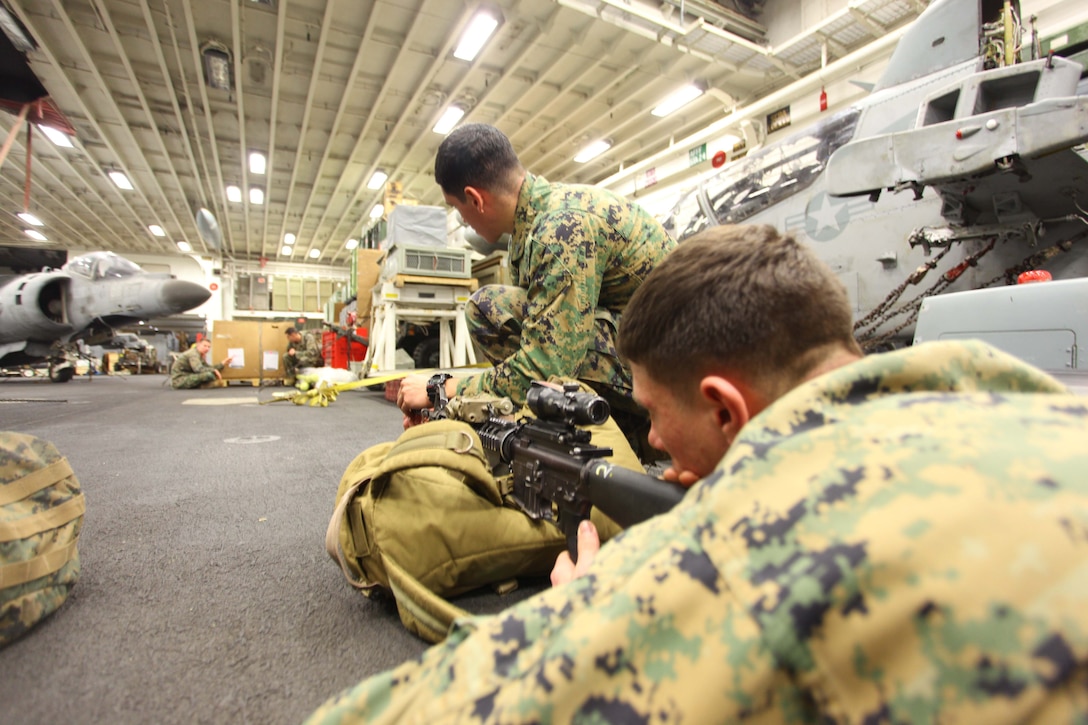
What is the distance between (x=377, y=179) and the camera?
35.2 feet

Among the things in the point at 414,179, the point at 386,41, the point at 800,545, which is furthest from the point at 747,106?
the point at 800,545

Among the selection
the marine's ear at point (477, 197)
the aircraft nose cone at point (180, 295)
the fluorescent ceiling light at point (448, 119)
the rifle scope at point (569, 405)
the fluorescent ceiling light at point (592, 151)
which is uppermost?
the fluorescent ceiling light at point (448, 119)

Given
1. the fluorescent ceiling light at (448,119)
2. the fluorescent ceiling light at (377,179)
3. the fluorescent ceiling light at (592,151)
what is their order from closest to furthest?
1. the fluorescent ceiling light at (448,119)
2. the fluorescent ceiling light at (592,151)
3. the fluorescent ceiling light at (377,179)

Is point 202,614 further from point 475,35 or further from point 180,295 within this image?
point 180,295

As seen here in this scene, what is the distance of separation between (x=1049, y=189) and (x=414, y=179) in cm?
1028

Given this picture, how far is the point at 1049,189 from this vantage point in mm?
1805

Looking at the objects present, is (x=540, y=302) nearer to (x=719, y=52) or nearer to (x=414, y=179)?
(x=719, y=52)

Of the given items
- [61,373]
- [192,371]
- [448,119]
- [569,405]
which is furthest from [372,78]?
[61,373]

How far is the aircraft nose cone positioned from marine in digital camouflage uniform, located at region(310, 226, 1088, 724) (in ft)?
27.9

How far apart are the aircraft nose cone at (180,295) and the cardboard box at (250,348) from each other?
130cm

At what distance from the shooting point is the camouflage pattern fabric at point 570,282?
Result: 5.04 feet

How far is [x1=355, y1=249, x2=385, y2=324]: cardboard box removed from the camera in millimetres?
6738

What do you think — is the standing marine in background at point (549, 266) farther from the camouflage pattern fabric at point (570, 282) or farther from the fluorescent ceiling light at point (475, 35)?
the fluorescent ceiling light at point (475, 35)

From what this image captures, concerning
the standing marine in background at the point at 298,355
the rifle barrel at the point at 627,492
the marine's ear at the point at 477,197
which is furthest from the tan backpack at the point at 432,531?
the standing marine in background at the point at 298,355
